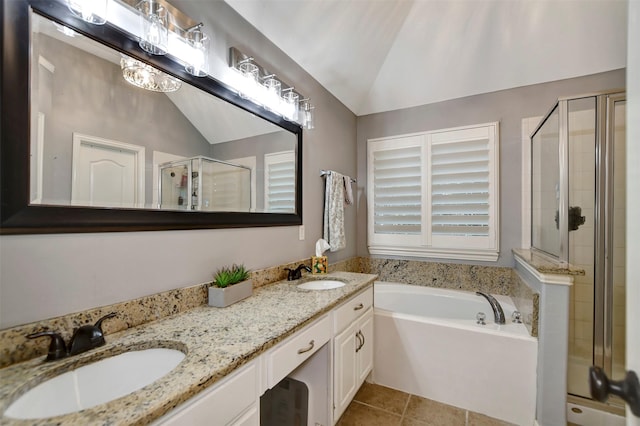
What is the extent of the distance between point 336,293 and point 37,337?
119 cm

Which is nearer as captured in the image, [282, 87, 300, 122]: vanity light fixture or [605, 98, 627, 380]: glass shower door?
[605, 98, 627, 380]: glass shower door

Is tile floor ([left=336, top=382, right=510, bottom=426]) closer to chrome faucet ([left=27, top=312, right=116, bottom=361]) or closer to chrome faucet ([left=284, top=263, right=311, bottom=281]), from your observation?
chrome faucet ([left=284, top=263, right=311, bottom=281])

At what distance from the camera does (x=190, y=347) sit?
88 centimetres

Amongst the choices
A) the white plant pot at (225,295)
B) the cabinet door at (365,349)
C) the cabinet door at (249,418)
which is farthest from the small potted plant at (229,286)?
the cabinet door at (365,349)

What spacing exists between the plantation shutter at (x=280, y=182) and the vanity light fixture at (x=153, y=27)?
2.67 feet

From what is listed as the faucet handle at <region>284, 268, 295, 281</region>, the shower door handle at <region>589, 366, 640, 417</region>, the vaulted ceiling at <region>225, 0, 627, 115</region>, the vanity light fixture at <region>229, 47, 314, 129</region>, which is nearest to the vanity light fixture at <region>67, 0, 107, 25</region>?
the vanity light fixture at <region>229, 47, 314, 129</region>

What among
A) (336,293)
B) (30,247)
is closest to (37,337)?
(30,247)

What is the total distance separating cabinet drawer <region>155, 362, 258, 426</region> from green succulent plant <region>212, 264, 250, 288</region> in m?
0.53

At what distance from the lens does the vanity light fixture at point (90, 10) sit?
0.90 metres

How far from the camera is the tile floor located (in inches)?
68.4

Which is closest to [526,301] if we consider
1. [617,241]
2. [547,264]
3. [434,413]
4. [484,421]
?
[547,264]

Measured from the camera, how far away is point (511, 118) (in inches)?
97.2

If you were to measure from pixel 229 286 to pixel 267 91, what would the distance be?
1210 millimetres

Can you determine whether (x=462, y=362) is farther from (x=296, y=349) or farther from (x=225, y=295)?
(x=225, y=295)
